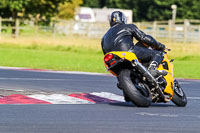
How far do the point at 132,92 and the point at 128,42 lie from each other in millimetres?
988

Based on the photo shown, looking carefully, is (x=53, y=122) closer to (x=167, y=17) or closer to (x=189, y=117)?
(x=189, y=117)

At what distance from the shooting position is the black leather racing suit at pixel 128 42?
1018 cm

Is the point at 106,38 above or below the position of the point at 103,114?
above

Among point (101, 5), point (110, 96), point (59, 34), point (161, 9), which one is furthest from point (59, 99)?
point (101, 5)

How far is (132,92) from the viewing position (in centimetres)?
973

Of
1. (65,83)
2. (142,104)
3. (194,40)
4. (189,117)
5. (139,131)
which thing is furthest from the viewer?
(194,40)

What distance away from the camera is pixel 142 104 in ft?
32.6

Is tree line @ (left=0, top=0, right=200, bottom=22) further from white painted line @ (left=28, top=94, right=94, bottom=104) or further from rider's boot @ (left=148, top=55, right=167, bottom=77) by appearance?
rider's boot @ (left=148, top=55, right=167, bottom=77)

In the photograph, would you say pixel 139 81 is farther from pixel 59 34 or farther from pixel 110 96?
pixel 59 34

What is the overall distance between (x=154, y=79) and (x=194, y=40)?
2967 centimetres

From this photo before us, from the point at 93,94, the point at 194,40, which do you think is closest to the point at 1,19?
the point at 194,40

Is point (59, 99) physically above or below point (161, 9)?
above

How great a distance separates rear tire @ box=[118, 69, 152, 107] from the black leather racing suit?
0.49 m

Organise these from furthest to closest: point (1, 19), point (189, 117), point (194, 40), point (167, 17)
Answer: point (167, 17) → point (1, 19) → point (194, 40) → point (189, 117)
